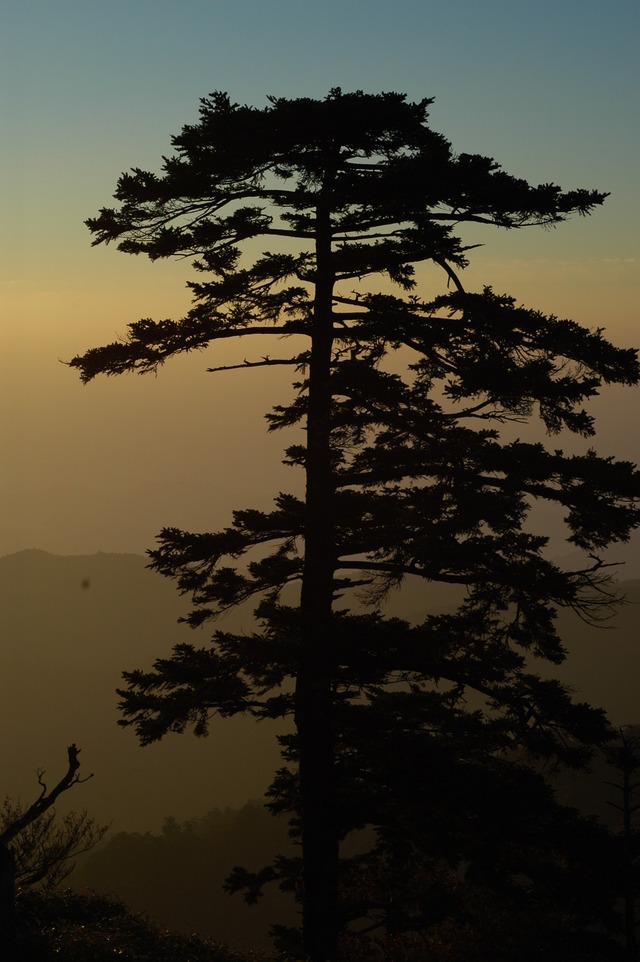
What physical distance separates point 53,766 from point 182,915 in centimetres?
12568

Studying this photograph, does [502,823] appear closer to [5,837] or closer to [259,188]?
[5,837]

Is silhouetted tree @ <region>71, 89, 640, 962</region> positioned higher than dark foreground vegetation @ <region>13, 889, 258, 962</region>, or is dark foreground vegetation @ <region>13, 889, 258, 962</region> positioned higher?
silhouetted tree @ <region>71, 89, 640, 962</region>

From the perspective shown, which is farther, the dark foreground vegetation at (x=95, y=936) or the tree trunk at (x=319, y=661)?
the tree trunk at (x=319, y=661)

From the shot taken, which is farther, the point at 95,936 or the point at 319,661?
the point at 319,661

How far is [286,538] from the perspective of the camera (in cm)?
1752

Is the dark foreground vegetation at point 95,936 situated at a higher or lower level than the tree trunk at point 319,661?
lower

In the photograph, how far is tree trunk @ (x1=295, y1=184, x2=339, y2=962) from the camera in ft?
51.7

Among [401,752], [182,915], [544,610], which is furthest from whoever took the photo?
[182,915]

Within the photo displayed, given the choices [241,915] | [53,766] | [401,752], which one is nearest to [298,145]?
[401,752]

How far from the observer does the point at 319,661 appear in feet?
52.7

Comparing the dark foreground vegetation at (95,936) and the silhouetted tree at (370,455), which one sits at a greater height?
the silhouetted tree at (370,455)

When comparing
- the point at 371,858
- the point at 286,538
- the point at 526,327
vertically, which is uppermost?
the point at 526,327

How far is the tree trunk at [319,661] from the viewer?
15758 millimetres

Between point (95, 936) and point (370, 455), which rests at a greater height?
point (370, 455)
